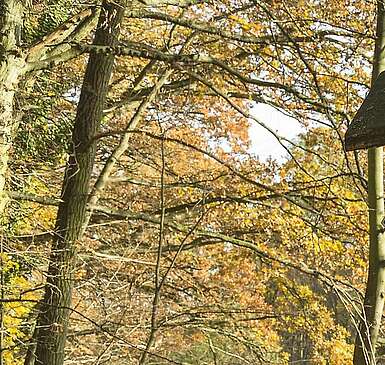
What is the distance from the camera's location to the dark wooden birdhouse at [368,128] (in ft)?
9.15

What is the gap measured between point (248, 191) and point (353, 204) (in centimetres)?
136

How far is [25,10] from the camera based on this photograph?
530 centimetres

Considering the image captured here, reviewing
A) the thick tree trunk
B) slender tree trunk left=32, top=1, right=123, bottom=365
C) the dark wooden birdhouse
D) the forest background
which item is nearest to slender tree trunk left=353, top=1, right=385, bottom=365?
the forest background

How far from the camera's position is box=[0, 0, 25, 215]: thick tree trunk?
4.97 meters

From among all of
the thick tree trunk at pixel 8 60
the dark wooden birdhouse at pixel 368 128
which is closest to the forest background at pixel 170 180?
the thick tree trunk at pixel 8 60

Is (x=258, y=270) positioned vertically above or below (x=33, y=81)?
below

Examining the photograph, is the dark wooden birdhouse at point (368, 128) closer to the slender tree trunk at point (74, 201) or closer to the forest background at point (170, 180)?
the forest background at point (170, 180)

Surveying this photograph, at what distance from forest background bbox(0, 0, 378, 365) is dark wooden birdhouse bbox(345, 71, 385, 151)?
58.0 inches

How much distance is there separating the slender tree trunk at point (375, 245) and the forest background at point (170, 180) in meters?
0.16

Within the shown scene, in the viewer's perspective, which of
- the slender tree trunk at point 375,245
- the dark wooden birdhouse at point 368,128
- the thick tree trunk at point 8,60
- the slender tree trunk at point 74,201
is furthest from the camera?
the slender tree trunk at point 375,245

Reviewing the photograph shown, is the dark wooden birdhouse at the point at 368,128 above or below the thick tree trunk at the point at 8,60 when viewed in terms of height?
below

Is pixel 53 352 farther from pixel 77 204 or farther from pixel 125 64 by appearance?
pixel 125 64

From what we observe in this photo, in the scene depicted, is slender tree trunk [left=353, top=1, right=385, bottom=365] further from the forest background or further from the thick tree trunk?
the thick tree trunk

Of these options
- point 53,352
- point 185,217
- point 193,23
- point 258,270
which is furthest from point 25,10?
point 258,270
